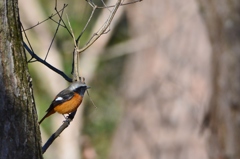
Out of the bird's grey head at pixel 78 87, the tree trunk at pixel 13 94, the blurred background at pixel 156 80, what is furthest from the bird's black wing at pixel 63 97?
the blurred background at pixel 156 80

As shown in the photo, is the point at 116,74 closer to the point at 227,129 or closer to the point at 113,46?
the point at 113,46

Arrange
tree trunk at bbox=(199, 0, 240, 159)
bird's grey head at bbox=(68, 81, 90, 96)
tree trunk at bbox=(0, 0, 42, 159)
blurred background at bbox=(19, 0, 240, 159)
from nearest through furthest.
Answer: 1. tree trunk at bbox=(0, 0, 42, 159)
2. bird's grey head at bbox=(68, 81, 90, 96)
3. tree trunk at bbox=(199, 0, 240, 159)
4. blurred background at bbox=(19, 0, 240, 159)

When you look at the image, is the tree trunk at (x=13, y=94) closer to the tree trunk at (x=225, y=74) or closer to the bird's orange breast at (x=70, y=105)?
the bird's orange breast at (x=70, y=105)

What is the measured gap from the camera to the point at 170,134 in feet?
35.8

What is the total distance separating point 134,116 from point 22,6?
4.66 meters

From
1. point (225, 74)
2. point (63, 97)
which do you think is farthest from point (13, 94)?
point (225, 74)

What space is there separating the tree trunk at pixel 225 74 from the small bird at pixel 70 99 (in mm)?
3194

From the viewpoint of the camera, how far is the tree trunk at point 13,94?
8.29 feet

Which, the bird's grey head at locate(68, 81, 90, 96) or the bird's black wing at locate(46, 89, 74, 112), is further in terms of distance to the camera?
the bird's black wing at locate(46, 89, 74, 112)

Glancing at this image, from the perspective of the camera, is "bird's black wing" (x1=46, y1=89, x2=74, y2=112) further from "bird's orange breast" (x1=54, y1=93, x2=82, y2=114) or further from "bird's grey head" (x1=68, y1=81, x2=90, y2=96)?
"bird's grey head" (x1=68, y1=81, x2=90, y2=96)

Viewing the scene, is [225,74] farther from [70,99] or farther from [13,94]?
[13,94]

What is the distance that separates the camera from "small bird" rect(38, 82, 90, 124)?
10.3 feet

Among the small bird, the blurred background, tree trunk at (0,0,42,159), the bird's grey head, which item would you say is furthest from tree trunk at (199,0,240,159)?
tree trunk at (0,0,42,159)

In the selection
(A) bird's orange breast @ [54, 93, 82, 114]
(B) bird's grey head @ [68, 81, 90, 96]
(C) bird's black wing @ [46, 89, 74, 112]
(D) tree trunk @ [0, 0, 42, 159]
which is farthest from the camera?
(C) bird's black wing @ [46, 89, 74, 112]
